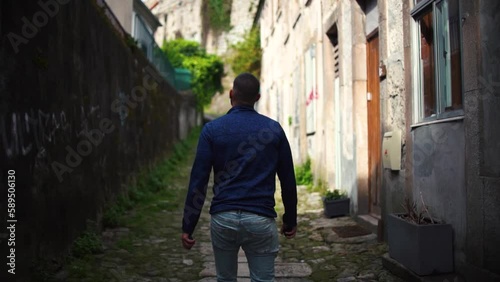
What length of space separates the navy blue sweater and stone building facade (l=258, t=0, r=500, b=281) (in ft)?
5.42

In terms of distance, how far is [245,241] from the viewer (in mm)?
2482

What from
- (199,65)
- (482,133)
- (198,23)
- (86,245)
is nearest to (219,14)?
(198,23)

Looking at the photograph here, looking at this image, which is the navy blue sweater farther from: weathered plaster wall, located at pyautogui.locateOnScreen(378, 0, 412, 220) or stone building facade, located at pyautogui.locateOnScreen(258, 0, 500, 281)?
weathered plaster wall, located at pyautogui.locateOnScreen(378, 0, 412, 220)

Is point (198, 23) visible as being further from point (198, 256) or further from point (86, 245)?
point (86, 245)

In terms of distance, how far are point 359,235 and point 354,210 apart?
41.1 inches

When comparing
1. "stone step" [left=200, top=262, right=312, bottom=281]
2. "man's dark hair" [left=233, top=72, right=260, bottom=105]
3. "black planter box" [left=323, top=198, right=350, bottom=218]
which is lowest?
"stone step" [left=200, top=262, right=312, bottom=281]

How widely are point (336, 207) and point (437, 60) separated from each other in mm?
3362

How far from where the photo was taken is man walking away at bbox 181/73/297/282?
247 centimetres

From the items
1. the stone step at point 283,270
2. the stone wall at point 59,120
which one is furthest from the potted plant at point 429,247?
the stone wall at point 59,120

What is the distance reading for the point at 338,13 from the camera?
7430 mm

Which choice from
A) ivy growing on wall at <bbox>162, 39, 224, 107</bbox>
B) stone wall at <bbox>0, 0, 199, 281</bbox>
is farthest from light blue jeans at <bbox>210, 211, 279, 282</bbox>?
ivy growing on wall at <bbox>162, 39, 224, 107</bbox>

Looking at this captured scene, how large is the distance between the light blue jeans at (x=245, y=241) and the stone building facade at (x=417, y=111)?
5.61ft

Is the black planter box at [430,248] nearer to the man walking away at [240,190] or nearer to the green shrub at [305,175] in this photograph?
the man walking away at [240,190]

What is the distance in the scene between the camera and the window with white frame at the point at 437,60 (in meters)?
3.87
